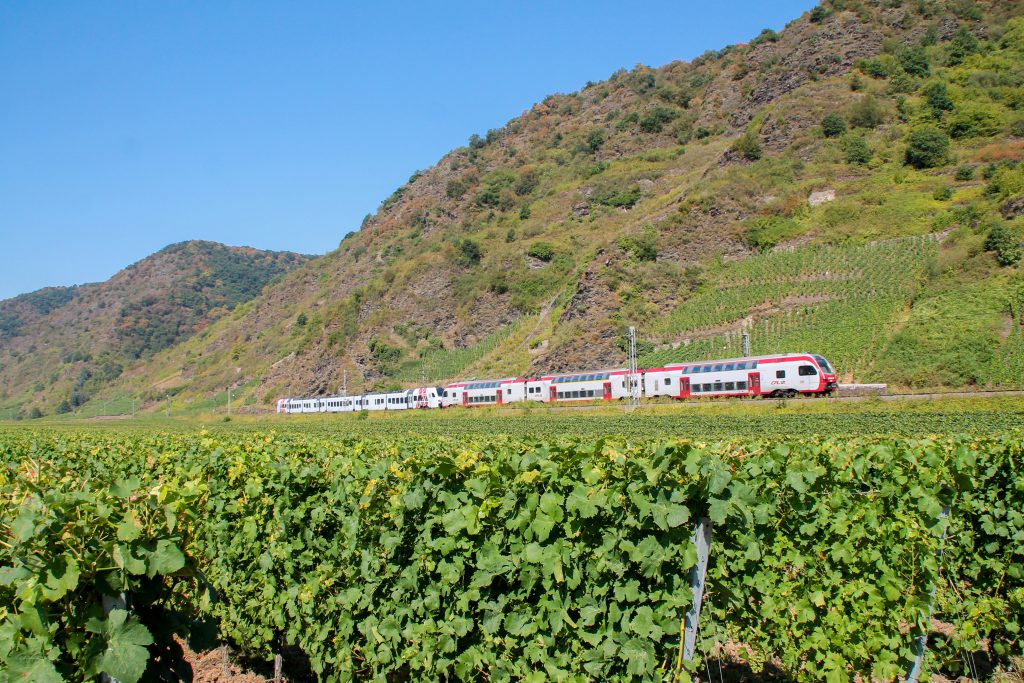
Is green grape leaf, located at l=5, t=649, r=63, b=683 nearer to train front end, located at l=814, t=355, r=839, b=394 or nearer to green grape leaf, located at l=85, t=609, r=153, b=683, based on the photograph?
green grape leaf, located at l=85, t=609, r=153, b=683

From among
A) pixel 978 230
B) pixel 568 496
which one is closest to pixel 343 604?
pixel 568 496

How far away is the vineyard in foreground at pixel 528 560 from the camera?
3.44 metres

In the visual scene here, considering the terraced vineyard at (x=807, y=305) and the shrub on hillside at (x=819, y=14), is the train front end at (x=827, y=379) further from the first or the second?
the shrub on hillside at (x=819, y=14)

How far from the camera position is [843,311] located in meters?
54.3

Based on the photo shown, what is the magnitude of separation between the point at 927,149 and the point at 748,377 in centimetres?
4460

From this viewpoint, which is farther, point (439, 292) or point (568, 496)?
point (439, 292)

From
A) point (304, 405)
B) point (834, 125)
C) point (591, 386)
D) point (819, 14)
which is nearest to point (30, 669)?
point (591, 386)

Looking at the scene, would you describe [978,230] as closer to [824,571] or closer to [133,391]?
[824,571]

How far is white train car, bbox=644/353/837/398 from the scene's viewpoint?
4288 cm

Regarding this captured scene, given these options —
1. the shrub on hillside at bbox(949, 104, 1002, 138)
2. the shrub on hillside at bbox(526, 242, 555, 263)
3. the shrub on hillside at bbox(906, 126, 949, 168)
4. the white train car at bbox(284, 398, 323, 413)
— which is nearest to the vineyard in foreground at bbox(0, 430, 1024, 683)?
the shrub on hillside at bbox(906, 126, 949, 168)

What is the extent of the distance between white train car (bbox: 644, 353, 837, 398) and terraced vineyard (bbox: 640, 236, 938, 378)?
753cm

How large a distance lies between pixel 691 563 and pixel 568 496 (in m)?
0.93

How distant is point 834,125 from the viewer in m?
80.4

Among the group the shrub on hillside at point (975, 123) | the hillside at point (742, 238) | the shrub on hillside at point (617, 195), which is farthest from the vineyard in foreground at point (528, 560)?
the shrub on hillside at point (617, 195)
